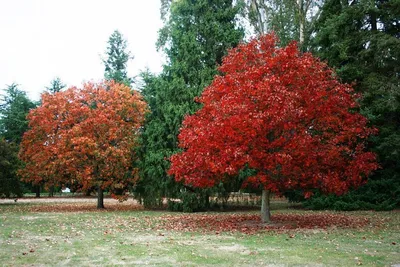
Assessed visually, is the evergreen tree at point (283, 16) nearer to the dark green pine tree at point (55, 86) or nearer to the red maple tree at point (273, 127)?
the red maple tree at point (273, 127)

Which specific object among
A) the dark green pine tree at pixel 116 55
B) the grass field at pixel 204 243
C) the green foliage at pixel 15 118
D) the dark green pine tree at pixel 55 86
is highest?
the dark green pine tree at pixel 116 55

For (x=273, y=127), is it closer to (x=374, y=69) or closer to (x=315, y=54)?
(x=374, y=69)

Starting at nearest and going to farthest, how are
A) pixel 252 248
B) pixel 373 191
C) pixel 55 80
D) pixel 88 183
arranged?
pixel 252 248, pixel 373 191, pixel 88 183, pixel 55 80

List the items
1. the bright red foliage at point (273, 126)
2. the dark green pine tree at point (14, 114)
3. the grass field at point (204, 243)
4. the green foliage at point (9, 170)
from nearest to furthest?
the grass field at point (204, 243) → the bright red foliage at point (273, 126) → the green foliage at point (9, 170) → the dark green pine tree at point (14, 114)

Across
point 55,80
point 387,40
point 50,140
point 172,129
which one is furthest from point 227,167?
point 55,80

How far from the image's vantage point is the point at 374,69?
23.2 meters

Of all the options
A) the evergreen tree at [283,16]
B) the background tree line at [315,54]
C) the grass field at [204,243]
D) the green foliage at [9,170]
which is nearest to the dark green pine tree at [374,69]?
the background tree line at [315,54]

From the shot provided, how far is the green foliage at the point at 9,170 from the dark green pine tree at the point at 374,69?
20189 mm

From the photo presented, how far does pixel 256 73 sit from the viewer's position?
14367 mm

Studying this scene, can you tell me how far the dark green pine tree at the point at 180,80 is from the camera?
23.3 metres

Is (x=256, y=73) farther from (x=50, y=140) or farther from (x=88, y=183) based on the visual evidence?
(x=50, y=140)

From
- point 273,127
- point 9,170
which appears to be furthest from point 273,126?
point 9,170

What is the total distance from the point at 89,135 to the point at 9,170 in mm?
8002

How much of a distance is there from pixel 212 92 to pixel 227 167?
11.0ft
